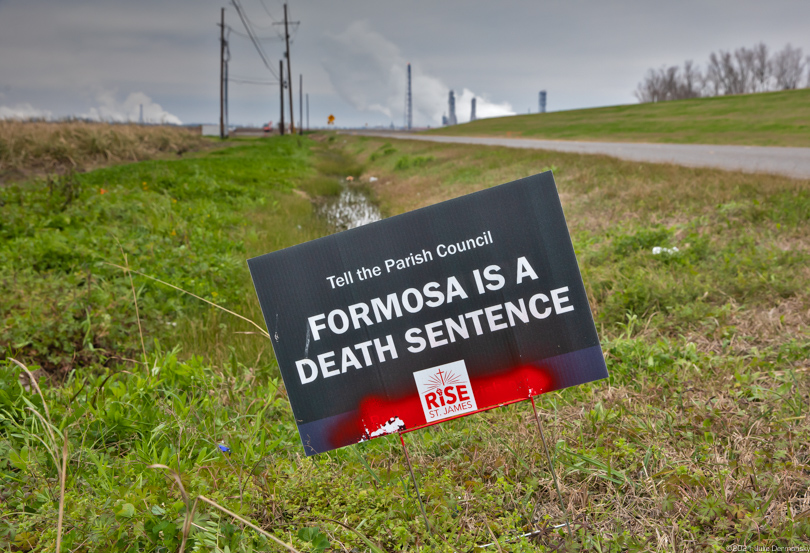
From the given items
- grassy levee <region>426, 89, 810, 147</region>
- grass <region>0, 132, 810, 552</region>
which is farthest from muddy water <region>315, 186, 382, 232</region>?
grassy levee <region>426, 89, 810, 147</region>

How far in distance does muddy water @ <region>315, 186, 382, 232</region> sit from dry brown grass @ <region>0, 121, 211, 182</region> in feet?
18.9

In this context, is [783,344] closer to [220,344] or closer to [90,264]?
[220,344]

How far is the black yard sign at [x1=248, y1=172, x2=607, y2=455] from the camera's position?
1639 mm

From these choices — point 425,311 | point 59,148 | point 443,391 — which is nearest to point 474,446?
point 443,391

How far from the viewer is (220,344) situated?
12.7 feet

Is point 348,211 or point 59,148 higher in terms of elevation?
point 59,148

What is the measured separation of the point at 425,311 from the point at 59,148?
18.7 meters

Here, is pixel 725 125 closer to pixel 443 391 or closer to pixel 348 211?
pixel 348 211

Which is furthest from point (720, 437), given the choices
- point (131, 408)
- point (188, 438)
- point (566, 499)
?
point (131, 408)

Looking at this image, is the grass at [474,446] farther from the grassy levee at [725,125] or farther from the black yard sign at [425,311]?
the grassy levee at [725,125]

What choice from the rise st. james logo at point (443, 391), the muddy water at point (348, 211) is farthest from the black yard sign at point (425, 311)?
the muddy water at point (348, 211)

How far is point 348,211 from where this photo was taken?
12.4 meters

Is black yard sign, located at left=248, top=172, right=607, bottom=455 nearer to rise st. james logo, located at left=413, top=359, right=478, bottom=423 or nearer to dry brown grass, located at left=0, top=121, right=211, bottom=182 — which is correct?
rise st. james logo, located at left=413, top=359, right=478, bottom=423

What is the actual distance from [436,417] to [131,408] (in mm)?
1575
